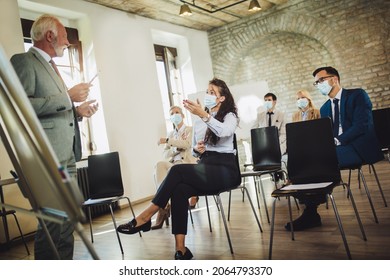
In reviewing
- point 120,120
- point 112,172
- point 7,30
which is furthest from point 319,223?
point 7,30

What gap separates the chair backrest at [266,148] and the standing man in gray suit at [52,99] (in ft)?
6.66

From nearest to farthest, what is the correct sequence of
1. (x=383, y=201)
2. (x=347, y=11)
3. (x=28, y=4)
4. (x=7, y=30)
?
1. (x=383, y=201)
2. (x=7, y=30)
3. (x=28, y=4)
4. (x=347, y=11)

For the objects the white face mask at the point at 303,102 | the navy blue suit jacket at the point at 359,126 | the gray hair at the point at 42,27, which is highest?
the gray hair at the point at 42,27

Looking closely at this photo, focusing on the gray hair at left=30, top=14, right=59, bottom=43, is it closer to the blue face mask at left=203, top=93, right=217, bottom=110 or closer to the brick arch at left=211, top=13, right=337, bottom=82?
the blue face mask at left=203, top=93, right=217, bottom=110

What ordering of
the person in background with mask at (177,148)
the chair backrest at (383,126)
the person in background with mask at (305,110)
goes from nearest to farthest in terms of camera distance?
the chair backrest at (383,126) → the person in background with mask at (177,148) → the person in background with mask at (305,110)

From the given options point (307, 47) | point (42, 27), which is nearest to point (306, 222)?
point (42, 27)

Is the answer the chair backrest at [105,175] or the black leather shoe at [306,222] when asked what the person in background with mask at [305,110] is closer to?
the black leather shoe at [306,222]

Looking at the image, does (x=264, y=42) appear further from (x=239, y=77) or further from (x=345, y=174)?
(x=345, y=174)

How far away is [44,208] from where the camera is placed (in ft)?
2.80

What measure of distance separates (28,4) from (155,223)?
3.07 metres

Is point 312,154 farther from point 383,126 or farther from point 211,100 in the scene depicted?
point 383,126

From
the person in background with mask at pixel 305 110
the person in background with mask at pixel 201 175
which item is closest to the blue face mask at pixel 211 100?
the person in background with mask at pixel 201 175

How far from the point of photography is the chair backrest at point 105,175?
10.0 feet

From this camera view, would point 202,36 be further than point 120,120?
Yes
